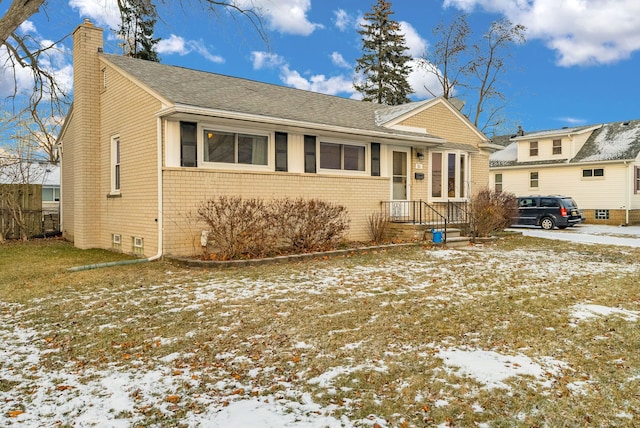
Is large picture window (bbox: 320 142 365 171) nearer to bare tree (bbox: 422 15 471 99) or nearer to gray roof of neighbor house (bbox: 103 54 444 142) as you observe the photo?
gray roof of neighbor house (bbox: 103 54 444 142)

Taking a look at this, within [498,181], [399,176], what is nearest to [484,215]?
[399,176]

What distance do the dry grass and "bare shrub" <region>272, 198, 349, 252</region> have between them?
4.78 feet

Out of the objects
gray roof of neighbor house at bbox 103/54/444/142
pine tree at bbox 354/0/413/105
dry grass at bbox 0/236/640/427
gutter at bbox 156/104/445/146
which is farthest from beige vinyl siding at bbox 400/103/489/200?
pine tree at bbox 354/0/413/105

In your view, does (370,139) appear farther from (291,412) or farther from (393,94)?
(393,94)

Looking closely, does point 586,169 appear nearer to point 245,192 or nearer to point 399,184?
point 399,184

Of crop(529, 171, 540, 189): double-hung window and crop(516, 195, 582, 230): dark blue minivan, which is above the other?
crop(529, 171, 540, 189): double-hung window

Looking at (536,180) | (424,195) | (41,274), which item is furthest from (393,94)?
(41,274)

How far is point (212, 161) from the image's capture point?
10.4m

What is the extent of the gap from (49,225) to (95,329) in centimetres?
1445

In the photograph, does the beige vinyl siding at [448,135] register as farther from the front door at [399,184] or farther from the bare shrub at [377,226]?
the bare shrub at [377,226]

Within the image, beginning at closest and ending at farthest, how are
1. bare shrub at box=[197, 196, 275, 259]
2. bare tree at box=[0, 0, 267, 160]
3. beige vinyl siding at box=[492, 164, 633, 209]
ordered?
bare tree at box=[0, 0, 267, 160] → bare shrub at box=[197, 196, 275, 259] → beige vinyl siding at box=[492, 164, 633, 209]

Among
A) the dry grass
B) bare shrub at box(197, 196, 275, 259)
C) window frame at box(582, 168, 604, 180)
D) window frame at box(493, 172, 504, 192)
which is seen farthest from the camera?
window frame at box(493, 172, 504, 192)

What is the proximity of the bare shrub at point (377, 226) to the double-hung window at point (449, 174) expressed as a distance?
285 cm

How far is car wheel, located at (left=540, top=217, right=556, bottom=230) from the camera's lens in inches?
791
